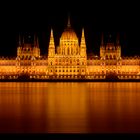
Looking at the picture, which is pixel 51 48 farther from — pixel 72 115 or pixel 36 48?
pixel 72 115

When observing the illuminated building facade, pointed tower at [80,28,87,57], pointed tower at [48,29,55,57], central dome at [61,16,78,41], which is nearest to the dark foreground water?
the illuminated building facade

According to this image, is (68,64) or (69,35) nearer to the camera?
(68,64)

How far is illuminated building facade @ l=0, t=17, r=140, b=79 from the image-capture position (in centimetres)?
9938

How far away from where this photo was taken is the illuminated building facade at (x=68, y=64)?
3912 inches

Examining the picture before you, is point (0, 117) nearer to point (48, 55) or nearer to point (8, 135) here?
point (8, 135)

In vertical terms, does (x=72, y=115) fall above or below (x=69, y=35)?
below

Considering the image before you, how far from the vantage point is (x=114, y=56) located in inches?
4060

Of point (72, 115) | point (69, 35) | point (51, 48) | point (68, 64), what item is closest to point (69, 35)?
point (69, 35)

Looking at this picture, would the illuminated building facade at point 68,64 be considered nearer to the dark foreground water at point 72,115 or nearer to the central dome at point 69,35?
the central dome at point 69,35

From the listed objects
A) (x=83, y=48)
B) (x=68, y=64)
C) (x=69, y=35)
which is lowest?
(x=68, y=64)

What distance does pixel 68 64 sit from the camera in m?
101

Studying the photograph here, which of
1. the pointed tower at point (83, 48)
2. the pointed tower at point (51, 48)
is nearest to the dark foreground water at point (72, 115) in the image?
the pointed tower at point (83, 48)

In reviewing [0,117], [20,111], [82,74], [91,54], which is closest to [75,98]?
[20,111]

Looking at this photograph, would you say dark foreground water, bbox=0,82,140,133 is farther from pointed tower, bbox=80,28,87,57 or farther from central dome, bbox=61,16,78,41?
central dome, bbox=61,16,78,41
